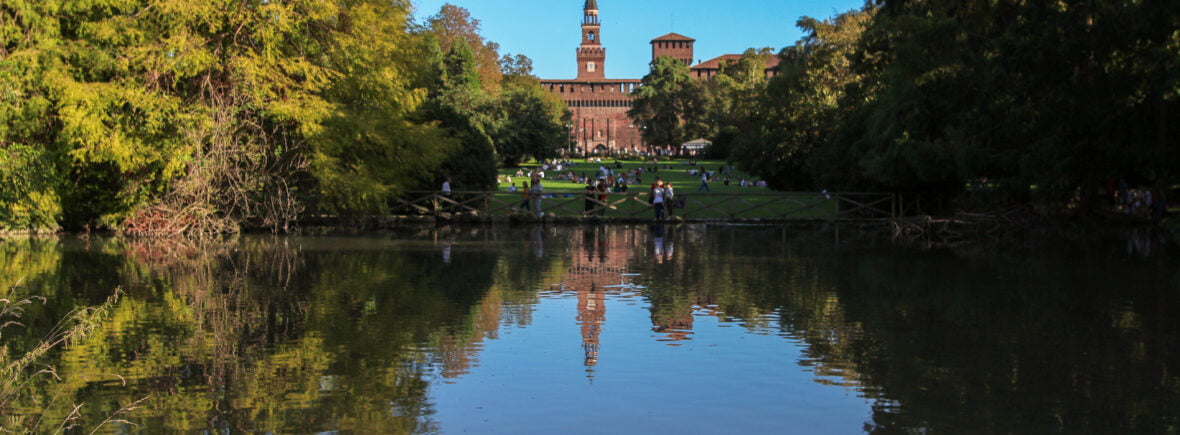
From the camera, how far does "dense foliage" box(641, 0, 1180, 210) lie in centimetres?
2431

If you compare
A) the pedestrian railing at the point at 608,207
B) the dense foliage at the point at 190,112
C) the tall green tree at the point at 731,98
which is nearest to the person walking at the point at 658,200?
the pedestrian railing at the point at 608,207

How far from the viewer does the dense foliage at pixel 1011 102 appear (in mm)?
24312

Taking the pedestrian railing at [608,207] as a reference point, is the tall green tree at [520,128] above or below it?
above

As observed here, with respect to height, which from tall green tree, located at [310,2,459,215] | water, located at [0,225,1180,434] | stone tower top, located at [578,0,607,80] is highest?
stone tower top, located at [578,0,607,80]

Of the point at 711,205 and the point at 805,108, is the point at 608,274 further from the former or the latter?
the point at 805,108

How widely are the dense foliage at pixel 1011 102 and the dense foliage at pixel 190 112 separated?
13849 mm

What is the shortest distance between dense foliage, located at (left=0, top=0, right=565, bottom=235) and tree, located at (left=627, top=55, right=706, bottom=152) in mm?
74674

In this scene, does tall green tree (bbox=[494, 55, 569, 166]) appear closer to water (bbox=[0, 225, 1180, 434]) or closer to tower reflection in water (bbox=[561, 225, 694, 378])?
tower reflection in water (bbox=[561, 225, 694, 378])

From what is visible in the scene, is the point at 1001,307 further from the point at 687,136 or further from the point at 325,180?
the point at 687,136

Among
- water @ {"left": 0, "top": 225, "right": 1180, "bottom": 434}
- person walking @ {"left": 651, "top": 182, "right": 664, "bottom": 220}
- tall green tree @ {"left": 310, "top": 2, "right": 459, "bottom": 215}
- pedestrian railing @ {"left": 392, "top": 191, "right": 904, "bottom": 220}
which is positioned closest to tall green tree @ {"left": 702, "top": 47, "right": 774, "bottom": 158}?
pedestrian railing @ {"left": 392, "top": 191, "right": 904, "bottom": 220}

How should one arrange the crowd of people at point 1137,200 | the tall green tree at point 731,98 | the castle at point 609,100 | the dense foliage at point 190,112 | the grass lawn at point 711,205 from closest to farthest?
the dense foliage at point 190,112, the crowd of people at point 1137,200, the grass lawn at point 711,205, the tall green tree at point 731,98, the castle at point 609,100

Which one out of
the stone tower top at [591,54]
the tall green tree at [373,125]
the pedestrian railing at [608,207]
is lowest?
the pedestrian railing at [608,207]

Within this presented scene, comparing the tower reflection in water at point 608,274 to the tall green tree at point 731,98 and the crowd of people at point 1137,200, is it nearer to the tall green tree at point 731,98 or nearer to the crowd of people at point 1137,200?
the crowd of people at point 1137,200

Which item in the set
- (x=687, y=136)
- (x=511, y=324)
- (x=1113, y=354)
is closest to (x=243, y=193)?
(x=511, y=324)
